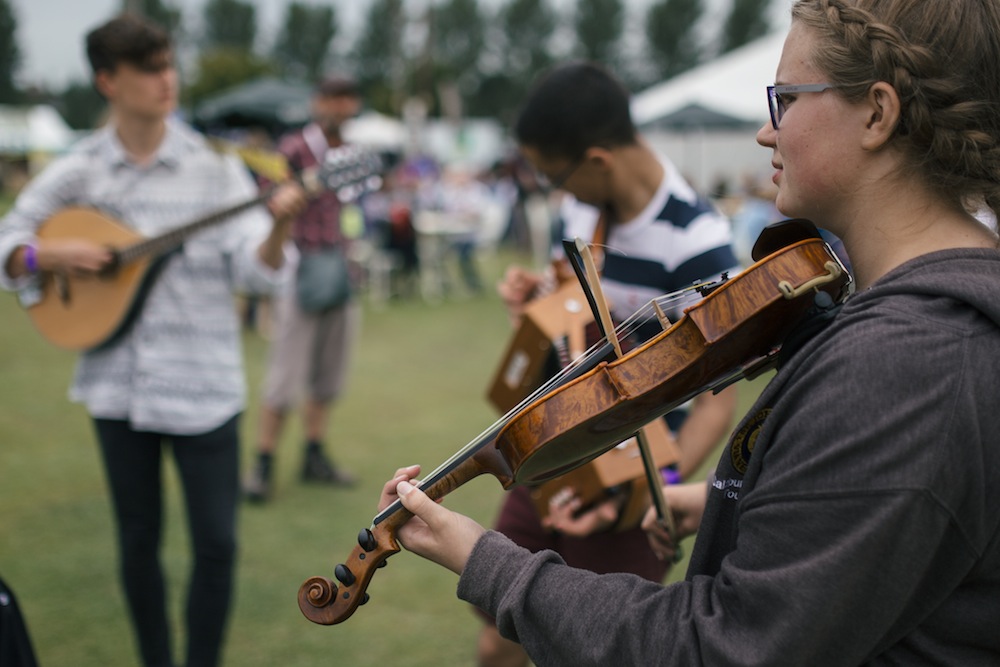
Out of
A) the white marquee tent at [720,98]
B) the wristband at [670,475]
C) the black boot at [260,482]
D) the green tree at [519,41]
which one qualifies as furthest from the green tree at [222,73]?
the wristband at [670,475]

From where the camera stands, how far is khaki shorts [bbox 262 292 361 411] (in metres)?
5.57

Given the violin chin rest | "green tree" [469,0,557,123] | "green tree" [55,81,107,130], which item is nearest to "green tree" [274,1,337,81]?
"green tree" [469,0,557,123]

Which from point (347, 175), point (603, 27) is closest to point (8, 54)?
point (603, 27)

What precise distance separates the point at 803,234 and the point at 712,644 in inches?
25.2

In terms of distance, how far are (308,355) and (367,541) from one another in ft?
14.5

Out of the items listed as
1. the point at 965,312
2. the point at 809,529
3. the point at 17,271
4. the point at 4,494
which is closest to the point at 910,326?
the point at 965,312

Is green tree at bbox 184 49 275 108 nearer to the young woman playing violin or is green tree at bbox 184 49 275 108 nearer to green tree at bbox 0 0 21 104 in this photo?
green tree at bbox 0 0 21 104

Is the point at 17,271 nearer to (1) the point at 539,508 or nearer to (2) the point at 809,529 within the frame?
(1) the point at 539,508

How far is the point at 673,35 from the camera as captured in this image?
7750 cm

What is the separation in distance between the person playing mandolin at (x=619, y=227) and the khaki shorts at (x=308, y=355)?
3.09 m

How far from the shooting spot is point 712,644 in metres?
1.11

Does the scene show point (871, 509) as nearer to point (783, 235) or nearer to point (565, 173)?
point (783, 235)

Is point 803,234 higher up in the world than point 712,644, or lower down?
higher up

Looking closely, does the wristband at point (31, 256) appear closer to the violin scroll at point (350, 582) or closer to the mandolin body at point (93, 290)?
the mandolin body at point (93, 290)
